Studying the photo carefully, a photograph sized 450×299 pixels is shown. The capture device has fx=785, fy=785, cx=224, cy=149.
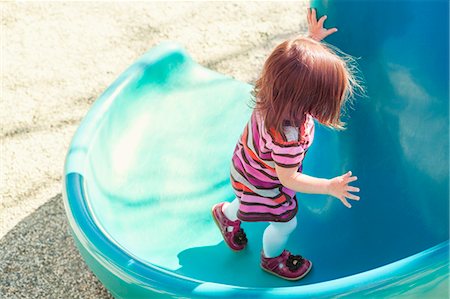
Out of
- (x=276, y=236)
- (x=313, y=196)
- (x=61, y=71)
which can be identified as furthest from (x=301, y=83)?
(x=61, y=71)

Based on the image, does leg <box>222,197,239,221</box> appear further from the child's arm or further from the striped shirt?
the child's arm

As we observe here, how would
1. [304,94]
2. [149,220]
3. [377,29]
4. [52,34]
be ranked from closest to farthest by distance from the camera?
[304,94]
[377,29]
[149,220]
[52,34]

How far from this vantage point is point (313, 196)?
230 centimetres

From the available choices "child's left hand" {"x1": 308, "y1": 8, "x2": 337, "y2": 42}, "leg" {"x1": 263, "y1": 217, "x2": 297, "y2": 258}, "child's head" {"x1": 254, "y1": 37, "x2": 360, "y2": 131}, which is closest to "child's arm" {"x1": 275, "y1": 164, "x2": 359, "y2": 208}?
"child's head" {"x1": 254, "y1": 37, "x2": 360, "y2": 131}

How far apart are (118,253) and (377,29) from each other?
0.92 meters

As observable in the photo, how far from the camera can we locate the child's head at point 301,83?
5.49ft

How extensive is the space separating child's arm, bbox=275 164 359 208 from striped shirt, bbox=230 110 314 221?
2cm

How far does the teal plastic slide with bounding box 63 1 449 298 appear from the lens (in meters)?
1.98

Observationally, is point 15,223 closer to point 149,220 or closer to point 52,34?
point 149,220

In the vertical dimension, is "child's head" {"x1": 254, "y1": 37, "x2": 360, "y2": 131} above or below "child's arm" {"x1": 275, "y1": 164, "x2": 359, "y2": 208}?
above

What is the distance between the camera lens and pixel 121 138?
2.52 meters

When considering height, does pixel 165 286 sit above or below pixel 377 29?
below

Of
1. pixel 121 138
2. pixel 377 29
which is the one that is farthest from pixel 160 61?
pixel 377 29

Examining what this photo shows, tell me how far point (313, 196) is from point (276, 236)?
307 mm
